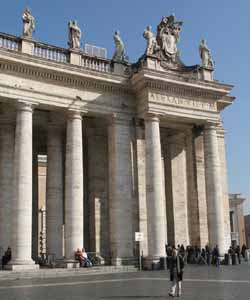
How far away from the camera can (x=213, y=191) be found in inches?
1204

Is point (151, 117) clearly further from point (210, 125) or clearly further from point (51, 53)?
point (51, 53)

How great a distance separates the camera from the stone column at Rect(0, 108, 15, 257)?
90.7 feet

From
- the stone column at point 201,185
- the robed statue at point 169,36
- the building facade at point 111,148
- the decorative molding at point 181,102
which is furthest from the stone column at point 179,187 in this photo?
the robed statue at point 169,36

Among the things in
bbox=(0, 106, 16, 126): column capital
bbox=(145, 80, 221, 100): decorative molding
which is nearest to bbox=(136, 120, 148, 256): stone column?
bbox=(145, 80, 221, 100): decorative molding

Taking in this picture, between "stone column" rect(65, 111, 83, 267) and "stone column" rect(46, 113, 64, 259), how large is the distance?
8.53 ft

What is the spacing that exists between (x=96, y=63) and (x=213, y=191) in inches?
454

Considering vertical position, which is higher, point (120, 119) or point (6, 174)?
point (120, 119)

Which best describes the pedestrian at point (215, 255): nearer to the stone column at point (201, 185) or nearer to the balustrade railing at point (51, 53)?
the stone column at point (201, 185)

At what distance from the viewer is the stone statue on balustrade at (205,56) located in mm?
33219

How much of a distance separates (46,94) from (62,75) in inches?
63.0

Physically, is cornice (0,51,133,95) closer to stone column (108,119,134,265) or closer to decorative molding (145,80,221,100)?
decorative molding (145,80,221,100)

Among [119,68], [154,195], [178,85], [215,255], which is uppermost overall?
[119,68]

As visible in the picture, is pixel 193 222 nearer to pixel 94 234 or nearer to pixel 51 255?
pixel 94 234

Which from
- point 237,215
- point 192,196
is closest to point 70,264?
point 192,196
